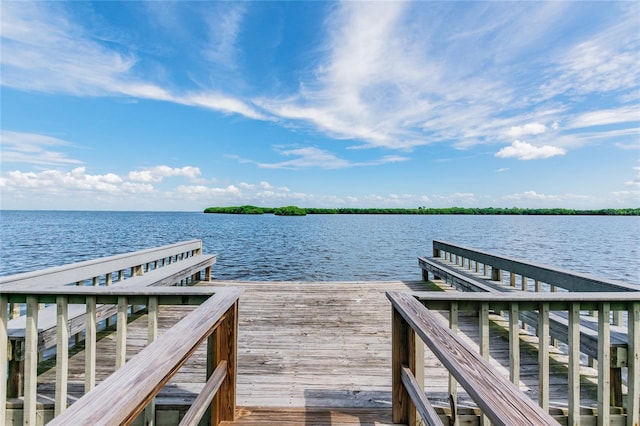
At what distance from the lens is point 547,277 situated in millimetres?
3131

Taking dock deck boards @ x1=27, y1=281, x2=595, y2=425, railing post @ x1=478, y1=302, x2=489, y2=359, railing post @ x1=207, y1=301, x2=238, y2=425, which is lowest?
dock deck boards @ x1=27, y1=281, x2=595, y2=425

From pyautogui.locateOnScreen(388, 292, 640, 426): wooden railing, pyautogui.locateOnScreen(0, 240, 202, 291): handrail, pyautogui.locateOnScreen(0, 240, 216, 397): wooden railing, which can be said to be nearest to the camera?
pyautogui.locateOnScreen(388, 292, 640, 426): wooden railing

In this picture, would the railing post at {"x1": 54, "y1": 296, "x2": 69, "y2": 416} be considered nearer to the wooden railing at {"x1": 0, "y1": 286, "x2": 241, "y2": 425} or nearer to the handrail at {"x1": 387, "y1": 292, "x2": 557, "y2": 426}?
the wooden railing at {"x1": 0, "y1": 286, "x2": 241, "y2": 425}

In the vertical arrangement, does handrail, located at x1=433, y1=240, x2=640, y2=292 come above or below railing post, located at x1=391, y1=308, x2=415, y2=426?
above

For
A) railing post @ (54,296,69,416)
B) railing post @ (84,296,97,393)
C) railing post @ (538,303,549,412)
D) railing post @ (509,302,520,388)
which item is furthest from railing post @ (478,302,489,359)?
railing post @ (54,296,69,416)

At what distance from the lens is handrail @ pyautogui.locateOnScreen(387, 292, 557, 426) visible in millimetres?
715

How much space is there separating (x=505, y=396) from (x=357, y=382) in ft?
6.93

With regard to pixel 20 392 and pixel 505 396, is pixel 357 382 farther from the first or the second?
pixel 20 392

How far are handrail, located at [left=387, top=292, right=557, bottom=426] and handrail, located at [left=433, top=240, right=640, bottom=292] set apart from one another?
167 centimetres

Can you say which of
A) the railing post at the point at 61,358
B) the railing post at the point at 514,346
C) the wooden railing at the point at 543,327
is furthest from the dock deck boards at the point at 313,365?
the railing post at the point at 514,346

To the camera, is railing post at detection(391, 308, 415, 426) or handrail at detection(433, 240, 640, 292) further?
handrail at detection(433, 240, 640, 292)

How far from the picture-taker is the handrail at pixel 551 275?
2.35 meters

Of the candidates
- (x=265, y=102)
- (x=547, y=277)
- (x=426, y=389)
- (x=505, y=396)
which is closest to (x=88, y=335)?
(x=505, y=396)

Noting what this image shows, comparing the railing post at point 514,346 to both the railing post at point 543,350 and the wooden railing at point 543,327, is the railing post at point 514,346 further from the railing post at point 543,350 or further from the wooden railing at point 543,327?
the railing post at point 543,350
